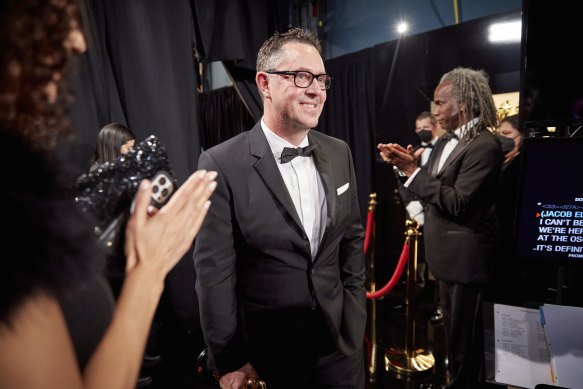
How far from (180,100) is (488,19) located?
3.65 metres

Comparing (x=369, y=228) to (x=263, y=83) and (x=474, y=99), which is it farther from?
(x=263, y=83)

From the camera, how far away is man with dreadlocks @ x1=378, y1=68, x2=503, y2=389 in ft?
8.15

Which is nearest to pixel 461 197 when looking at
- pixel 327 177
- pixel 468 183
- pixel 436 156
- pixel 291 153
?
pixel 468 183

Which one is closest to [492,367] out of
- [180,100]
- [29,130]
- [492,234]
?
[29,130]

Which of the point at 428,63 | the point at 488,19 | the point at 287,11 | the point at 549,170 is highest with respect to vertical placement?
the point at 287,11

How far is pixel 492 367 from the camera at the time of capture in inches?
45.2

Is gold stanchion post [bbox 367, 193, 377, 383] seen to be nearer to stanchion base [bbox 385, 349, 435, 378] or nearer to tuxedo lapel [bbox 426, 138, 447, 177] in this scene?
stanchion base [bbox 385, 349, 435, 378]

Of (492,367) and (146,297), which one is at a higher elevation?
(146,297)

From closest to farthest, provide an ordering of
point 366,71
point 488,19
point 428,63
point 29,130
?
point 29,130 < point 488,19 < point 428,63 < point 366,71

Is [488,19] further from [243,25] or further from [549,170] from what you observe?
[549,170]

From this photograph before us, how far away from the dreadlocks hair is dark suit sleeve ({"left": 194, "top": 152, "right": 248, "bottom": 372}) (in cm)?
199

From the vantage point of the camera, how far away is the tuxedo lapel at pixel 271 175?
1612mm

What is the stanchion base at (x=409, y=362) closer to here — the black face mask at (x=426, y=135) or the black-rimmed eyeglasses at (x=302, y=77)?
the black face mask at (x=426, y=135)

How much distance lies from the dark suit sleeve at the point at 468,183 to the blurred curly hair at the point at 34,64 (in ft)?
7.44
